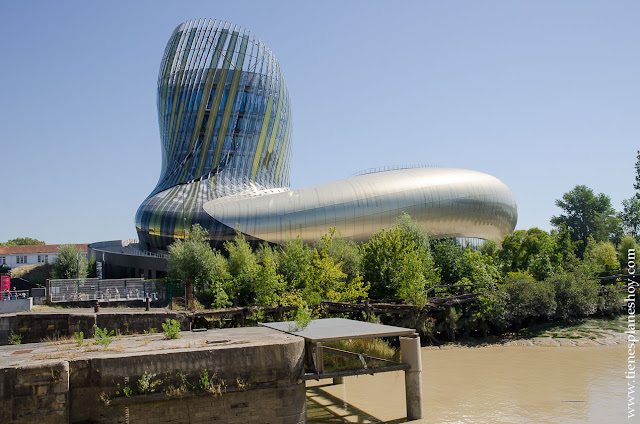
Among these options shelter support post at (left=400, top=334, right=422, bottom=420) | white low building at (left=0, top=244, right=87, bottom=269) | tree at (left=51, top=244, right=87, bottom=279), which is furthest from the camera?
white low building at (left=0, top=244, right=87, bottom=269)

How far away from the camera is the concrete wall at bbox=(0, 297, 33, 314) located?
21.5m

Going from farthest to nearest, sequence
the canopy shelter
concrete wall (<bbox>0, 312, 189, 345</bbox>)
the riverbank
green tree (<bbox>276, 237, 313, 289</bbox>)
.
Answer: green tree (<bbox>276, 237, 313, 289</bbox>)
the riverbank
concrete wall (<bbox>0, 312, 189, 345</bbox>)
the canopy shelter

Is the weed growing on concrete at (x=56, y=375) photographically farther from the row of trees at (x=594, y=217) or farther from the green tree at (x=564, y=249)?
the row of trees at (x=594, y=217)

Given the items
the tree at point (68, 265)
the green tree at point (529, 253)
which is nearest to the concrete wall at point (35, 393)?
the green tree at point (529, 253)

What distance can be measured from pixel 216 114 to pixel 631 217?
58.0 meters

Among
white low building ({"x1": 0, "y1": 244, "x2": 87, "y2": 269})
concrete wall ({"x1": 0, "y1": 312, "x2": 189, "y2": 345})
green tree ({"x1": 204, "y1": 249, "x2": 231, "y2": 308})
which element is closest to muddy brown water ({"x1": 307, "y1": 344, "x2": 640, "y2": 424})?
concrete wall ({"x1": 0, "y1": 312, "x2": 189, "y2": 345})

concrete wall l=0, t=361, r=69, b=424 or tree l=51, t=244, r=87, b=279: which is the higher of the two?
tree l=51, t=244, r=87, b=279

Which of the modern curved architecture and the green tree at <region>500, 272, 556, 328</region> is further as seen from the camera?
the modern curved architecture

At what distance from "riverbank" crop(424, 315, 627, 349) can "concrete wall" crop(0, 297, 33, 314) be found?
18273 mm

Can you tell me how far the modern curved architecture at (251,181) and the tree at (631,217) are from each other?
31518 millimetres

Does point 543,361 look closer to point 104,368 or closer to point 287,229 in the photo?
point 104,368

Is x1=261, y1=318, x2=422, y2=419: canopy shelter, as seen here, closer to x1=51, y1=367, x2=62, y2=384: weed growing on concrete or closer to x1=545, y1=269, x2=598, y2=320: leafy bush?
x1=51, y1=367, x2=62, y2=384: weed growing on concrete

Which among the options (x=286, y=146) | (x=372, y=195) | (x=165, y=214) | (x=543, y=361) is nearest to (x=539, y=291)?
(x=543, y=361)

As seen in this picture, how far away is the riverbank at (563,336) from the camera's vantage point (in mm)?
27203
